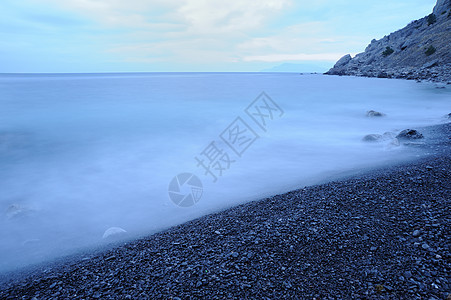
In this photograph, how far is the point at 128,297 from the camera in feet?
10.4

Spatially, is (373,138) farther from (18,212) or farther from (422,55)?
(422,55)

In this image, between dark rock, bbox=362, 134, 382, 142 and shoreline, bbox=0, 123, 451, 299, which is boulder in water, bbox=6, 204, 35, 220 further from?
dark rock, bbox=362, 134, 382, 142

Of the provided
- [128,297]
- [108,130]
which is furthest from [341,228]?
[108,130]

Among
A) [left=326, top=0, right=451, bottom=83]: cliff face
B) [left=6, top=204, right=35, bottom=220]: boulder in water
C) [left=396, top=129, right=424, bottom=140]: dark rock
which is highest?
[left=326, top=0, right=451, bottom=83]: cliff face
